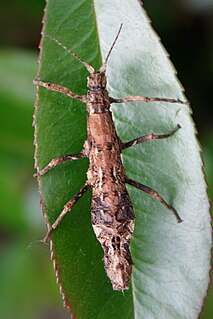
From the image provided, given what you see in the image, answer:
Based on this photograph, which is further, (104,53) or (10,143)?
(10,143)

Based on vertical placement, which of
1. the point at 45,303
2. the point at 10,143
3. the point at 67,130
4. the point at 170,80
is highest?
the point at 170,80

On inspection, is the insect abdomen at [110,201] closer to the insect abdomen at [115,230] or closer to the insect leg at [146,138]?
the insect abdomen at [115,230]

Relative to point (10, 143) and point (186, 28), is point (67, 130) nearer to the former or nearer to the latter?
point (10, 143)

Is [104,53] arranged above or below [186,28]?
above

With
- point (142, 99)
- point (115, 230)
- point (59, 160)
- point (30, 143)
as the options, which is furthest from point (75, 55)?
point (30, 143)

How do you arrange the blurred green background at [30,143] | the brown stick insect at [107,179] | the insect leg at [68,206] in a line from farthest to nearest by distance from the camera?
1. the blurred green background at [30,143]
2. the brown stick insect at [107,179]
3. the insect leg at [68,206]

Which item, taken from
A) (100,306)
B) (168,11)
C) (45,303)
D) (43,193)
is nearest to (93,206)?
(43,193)

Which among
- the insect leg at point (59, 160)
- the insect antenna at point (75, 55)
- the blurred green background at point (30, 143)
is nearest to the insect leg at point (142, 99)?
the insect antenna at point (75, 55)
